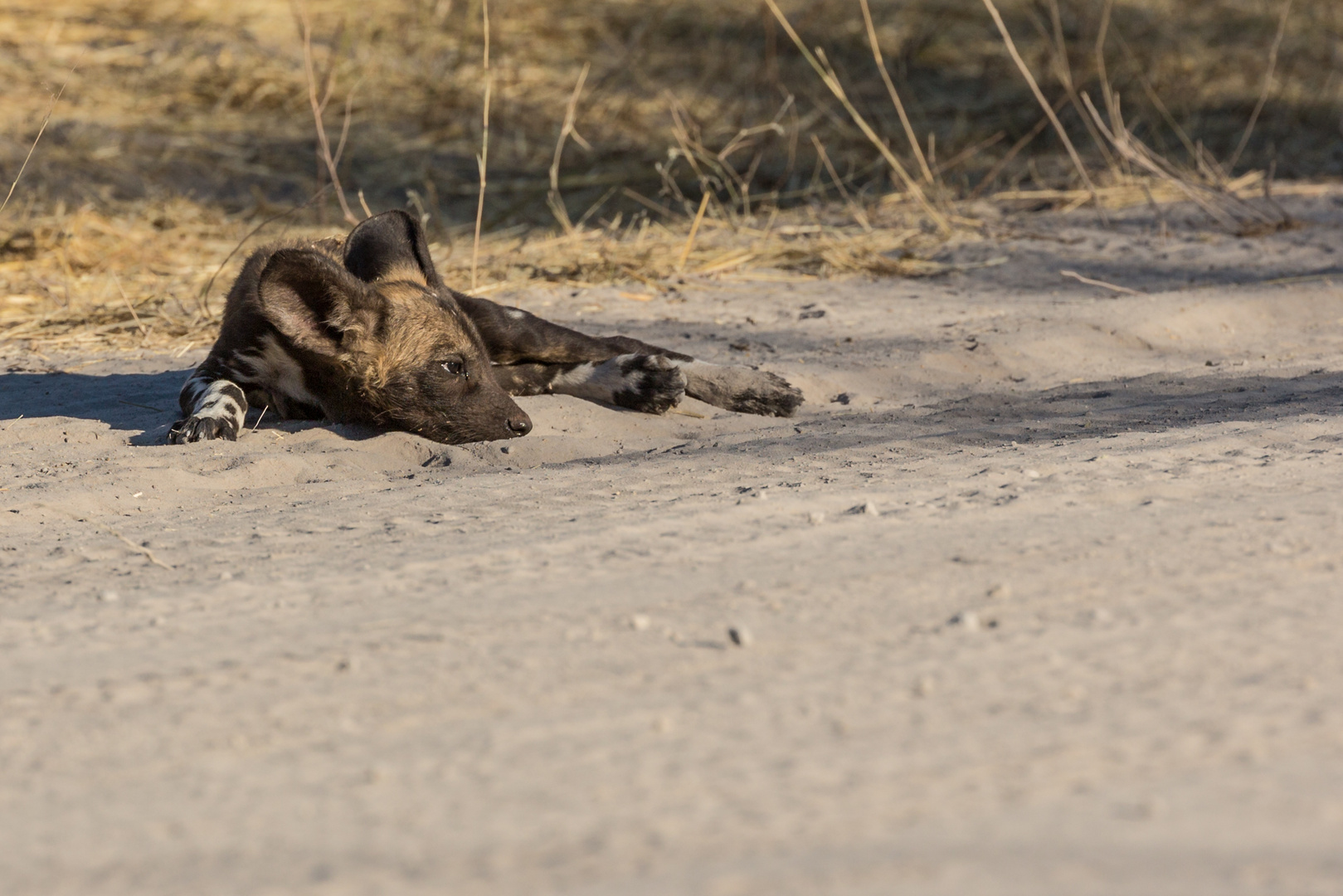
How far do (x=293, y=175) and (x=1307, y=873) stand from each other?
907 cm

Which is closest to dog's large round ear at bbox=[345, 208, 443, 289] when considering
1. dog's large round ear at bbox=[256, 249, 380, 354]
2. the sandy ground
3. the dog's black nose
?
dog's large round ear at bbox=[256, 249, 380, 354]

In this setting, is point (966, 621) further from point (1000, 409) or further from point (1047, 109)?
point (1047, 109)

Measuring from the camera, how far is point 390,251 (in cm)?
494

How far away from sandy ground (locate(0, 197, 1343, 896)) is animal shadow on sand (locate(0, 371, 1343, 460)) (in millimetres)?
30

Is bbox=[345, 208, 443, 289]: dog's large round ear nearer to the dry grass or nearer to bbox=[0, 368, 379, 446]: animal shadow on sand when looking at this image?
bbox=[0, 368, 379, 446]: animal shadow on sand

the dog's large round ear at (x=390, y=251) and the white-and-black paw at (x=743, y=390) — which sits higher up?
the dog's large round ear at (x=390, y=251)

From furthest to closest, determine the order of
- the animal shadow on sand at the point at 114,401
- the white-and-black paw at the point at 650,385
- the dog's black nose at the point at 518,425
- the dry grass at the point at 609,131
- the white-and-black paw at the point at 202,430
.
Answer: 1. the dry grass at the point at 609,131
2. the white-and-black paw at the point at 650,385
3. the animal shadow on sand at the point at 114,401
4. the dog's black nose at the point at 518,425
5. the white-and-black paw at the point at 202,430

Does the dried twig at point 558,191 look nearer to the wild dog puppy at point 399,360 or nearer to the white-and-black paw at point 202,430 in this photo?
the wild dog puppy at point 399,360

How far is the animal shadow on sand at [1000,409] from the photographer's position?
159 inches

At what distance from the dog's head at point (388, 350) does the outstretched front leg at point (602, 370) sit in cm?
35

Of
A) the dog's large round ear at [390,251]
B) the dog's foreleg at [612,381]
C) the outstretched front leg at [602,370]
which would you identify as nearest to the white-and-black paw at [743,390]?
the outstretched front leg at [602,370]

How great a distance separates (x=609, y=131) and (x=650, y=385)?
243 inches

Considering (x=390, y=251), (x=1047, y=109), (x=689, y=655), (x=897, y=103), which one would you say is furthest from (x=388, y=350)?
(x=1047, y=109)

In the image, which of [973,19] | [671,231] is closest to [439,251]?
[671,231]
